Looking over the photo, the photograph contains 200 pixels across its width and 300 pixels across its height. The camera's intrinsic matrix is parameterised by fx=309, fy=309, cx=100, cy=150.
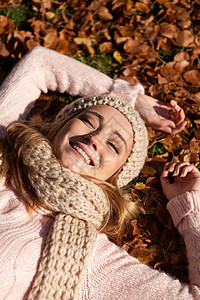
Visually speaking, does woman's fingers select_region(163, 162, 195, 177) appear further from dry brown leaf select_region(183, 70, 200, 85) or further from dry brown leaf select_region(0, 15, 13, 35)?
dry brown leaf select_region(0, 15, 13, 35)

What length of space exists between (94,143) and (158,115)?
3.16ft

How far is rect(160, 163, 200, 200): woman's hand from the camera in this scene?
7.63ft

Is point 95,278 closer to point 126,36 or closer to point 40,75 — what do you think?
point 40,75

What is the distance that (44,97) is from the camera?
284cm

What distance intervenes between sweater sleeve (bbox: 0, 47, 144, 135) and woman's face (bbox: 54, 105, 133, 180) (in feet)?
1.63

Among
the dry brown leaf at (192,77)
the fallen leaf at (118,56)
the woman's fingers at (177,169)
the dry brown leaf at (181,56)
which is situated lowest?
the woman's fingers at (177,169)

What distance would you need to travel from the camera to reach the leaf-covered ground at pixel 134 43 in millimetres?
2786

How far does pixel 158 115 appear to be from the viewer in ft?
8.95

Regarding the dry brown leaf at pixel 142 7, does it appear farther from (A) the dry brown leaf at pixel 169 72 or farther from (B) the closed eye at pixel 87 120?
(B) the closed eye at pixel 87 120

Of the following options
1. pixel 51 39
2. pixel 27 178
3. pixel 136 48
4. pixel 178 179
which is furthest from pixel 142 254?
pixel 51 39

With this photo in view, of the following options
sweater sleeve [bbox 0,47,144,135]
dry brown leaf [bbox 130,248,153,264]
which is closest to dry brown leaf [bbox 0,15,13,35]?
sweater sleeve [bbox 0,47,144,135]

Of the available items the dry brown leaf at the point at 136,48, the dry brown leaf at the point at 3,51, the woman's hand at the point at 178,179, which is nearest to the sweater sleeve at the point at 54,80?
the dry brown leaf at the point at 3,51

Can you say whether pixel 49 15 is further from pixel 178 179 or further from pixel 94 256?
pixel 94 256

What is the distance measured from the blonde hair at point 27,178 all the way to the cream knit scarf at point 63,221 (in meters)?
0.09
